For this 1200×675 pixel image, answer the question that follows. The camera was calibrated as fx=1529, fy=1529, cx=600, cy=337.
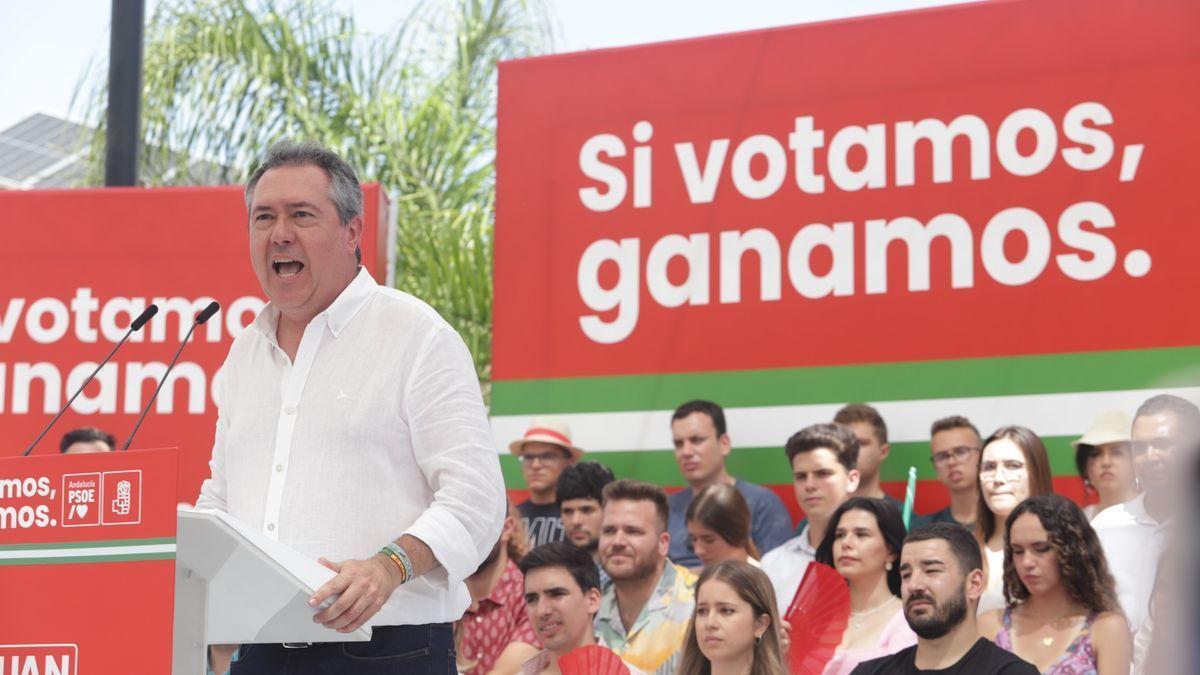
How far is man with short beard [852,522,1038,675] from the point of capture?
468 cm

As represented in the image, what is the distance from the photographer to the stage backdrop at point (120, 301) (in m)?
7.30

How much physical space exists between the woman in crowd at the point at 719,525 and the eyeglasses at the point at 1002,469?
0.92 metres

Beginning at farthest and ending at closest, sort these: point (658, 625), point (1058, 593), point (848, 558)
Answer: point (658, 625), point (848, 558), point (1058, 593)

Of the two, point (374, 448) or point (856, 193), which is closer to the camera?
point (374, 448)

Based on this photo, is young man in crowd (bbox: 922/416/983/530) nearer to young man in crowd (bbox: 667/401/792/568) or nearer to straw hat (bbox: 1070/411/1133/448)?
straw hat (bbox: 1070/411/1133/448)

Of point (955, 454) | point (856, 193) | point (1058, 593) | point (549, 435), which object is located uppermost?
point (856, 193)

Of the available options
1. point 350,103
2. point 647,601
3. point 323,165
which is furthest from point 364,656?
point 350,103

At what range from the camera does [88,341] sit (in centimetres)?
742

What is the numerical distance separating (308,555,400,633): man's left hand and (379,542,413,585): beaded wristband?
0.03 metres

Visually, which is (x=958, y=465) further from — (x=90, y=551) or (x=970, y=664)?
(x=90, y=551)

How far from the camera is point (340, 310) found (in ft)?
9.28

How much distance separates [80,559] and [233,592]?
23 centimetres

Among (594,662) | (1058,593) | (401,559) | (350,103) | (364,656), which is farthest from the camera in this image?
(350,103)

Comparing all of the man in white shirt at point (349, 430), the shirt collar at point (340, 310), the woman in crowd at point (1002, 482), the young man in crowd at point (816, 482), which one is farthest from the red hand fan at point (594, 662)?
the shirt collar at point (340, 310)
